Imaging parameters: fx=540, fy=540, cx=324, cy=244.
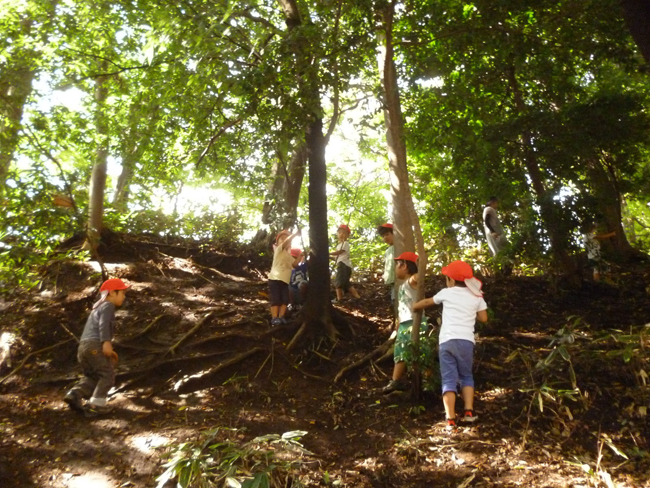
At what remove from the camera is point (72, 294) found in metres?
9.26

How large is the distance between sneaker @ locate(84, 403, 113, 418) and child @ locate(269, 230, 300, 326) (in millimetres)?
2792

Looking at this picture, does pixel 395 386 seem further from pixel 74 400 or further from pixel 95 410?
pixel 74 400

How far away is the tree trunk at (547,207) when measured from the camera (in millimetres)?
9109

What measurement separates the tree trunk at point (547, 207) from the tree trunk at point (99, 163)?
7730mm

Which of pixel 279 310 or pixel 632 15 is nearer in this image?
pixel 632 15

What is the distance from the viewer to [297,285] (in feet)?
31.0

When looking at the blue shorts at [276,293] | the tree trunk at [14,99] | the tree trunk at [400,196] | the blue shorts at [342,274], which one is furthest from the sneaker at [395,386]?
the tree trunk at [14,99]

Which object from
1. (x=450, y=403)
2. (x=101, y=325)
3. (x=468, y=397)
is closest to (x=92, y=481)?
(x=101, y=325)

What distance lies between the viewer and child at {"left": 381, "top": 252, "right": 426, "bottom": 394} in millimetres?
6586

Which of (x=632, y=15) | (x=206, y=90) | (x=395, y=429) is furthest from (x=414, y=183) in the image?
(x=395, y=429)

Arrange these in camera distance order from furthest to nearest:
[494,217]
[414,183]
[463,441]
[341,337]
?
[414,183] < [494,217] < [341,337] < [463,441]

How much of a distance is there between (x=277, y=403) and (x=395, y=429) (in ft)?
5.15

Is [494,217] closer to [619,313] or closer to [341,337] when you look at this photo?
[619,313]

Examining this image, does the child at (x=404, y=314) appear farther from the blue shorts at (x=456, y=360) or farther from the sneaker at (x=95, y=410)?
the sneaker at (x=95, y=410)
